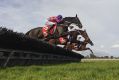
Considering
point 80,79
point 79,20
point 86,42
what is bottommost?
point 80,79

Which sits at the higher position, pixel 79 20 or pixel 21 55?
pixel 79 20

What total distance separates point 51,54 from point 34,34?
8751mm

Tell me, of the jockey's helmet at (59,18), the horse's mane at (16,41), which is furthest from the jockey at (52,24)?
the horse's mane at (16,41)

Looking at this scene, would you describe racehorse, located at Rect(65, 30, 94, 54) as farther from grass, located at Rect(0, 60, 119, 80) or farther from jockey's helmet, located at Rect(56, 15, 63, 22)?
grass, located at Rect(0, 60, 119, 80)

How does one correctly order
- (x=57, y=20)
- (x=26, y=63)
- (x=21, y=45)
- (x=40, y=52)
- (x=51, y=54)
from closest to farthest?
(x=21, y=45) → (x=26, y=63) → (x=40, y=52) → (x=51, y=54) → (x=57, y=20)

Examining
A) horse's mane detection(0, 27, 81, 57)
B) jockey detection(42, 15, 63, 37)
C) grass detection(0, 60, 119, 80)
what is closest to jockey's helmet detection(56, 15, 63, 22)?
jockey detection(42, 15, 63, 37)

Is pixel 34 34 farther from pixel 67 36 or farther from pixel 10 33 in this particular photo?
pixel 10 33

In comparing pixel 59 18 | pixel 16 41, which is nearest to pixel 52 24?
pixel 59 18

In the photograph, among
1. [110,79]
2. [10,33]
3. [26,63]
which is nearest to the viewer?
[110,79]

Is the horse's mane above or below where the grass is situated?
above

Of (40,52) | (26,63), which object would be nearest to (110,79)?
(26,63)

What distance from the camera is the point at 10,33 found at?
521 inches

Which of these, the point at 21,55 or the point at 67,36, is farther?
the point at 67,36

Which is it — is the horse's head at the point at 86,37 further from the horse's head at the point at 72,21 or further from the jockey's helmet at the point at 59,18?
the jockey's helmet at the point at 59,18
